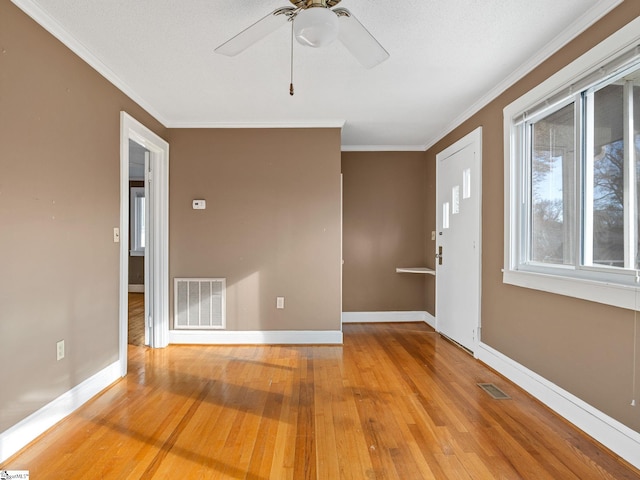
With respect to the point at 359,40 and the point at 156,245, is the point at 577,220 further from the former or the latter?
the point at 156,245

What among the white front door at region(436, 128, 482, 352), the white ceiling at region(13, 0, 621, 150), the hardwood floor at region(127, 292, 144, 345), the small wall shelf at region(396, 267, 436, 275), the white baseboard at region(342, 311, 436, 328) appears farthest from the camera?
the white baseboard at region(342, 311, 436, 328)

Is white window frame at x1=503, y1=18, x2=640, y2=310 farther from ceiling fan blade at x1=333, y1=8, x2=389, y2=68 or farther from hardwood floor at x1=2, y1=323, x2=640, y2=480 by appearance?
ceiling fan blade at x1=333, y1=8, x2=389, y2=68

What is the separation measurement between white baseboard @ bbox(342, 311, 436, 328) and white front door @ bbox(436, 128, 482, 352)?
575 millimetres

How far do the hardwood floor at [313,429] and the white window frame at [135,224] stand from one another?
4631 mm

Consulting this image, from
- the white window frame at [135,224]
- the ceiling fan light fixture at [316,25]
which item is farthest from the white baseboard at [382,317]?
the white window frame at [135,224]

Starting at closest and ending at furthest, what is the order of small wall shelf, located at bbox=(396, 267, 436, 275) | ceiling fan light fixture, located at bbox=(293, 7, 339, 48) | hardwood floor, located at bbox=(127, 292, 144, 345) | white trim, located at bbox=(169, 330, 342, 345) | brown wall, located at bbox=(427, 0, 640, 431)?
ceiling fan light fixture, located at bbox=(293, 7, 339, 48), brown wall, located at bbox=(427, 0, 640, 431), white trim, located at bbox=(169, 330, 342, 345), hardwood floor, located at bbox=(127, 292, 144, 345), small wall shelf, located at bbox=(396, 267, 436, 275)

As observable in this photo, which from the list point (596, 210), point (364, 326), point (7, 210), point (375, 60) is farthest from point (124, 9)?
point (364, 326)

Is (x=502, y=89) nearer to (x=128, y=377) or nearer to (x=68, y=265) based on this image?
(x=68, y=265)

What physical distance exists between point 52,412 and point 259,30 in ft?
7.93

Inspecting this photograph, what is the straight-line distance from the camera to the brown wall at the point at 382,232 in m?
4.75

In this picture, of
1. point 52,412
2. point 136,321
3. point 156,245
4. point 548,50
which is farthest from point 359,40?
point 136,321

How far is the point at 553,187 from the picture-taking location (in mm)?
2418

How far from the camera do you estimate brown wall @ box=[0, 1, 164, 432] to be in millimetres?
1779

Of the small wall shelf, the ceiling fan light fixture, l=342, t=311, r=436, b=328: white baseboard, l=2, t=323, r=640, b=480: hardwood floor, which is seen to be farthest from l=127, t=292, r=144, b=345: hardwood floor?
the ceiling fan light fixture
